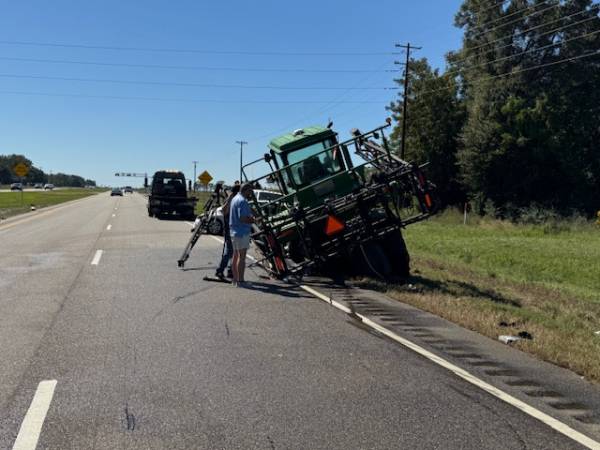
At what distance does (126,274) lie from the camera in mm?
12203

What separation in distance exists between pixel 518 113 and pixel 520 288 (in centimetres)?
3069

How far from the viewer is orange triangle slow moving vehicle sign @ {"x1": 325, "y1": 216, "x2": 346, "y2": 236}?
1084cm

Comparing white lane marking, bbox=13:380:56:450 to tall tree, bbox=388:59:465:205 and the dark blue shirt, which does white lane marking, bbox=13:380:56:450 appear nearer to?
the dark blue shirt

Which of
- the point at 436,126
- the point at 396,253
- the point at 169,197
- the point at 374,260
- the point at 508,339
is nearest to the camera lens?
the point at 508,339

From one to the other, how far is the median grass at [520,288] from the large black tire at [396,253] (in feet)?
1.05

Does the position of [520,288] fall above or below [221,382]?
below

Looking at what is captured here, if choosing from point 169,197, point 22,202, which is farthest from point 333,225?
point 22,202

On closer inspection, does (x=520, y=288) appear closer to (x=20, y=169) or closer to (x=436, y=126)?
(x=436, y=126)

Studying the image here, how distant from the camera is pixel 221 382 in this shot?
543cm

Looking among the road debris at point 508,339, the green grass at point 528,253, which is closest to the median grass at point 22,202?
the green grass at point 528,253

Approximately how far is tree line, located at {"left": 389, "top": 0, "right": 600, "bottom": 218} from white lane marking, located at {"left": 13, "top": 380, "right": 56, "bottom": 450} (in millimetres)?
38320

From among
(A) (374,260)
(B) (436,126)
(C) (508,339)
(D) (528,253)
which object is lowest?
(D) (528,253)

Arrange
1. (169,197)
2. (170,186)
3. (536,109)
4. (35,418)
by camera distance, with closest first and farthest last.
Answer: (35,418) → (169,197) → (170,186) → (536,109)

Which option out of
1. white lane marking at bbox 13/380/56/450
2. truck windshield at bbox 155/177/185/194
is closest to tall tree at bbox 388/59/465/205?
truck windshield at bbox 155/177/185/194
